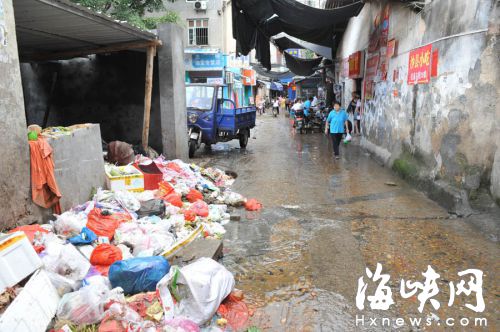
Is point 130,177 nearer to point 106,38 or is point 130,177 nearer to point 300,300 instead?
point 106,38

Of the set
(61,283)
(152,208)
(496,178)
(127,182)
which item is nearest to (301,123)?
(127,182)

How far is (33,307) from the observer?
297 centimetres

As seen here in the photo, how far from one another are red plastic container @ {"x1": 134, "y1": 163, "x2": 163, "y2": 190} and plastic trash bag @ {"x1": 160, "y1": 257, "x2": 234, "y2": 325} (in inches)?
135

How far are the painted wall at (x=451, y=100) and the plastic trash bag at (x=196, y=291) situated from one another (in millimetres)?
4485

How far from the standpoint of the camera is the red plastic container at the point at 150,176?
6.81m

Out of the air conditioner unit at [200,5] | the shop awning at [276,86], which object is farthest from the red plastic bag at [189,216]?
the shop awning at [276,86]

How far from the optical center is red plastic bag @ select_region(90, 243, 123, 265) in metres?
4.05

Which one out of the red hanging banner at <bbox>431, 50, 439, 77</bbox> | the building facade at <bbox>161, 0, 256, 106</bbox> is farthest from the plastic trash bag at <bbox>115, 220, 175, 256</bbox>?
the building facade at <bbox>161, 0, 256, 106</bbox>

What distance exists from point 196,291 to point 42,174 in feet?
8.34

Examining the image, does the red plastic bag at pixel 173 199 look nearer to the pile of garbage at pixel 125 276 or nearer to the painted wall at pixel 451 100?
the pile of garbage at pixel 125 276

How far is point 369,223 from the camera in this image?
607 cm

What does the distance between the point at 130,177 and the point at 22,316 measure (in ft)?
12.8

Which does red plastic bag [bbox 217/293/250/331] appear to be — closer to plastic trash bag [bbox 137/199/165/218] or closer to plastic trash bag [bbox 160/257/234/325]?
plastic trash bag [bbox 160/257/234/325]

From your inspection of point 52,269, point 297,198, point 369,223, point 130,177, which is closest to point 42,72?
point 130,177
